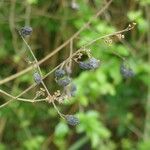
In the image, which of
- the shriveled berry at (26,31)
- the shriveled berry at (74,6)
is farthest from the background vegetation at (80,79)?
the shriveled berry at (26,31)

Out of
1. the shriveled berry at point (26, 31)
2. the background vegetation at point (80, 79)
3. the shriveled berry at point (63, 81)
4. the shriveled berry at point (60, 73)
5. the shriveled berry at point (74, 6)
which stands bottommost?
the background vegetation at point (80, 79)

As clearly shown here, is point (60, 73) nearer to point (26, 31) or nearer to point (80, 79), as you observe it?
point (26, 31)

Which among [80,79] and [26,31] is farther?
[80,79]

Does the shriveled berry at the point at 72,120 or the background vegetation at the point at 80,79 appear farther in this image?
the background vegetation at the point at 80,79

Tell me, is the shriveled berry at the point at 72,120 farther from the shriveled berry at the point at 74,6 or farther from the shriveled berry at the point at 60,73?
the shriveled berry at the point at 74,6

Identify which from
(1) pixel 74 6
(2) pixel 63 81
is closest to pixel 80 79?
(1) pixel 74 6

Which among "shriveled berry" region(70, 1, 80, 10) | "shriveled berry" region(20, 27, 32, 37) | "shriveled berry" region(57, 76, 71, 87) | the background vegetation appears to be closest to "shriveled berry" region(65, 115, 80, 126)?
"shriveled berry" region(57, 76, 71, 87)

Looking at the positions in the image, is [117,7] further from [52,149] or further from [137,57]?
[52,149]

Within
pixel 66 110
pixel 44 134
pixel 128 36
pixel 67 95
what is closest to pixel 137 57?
pixel 128 36

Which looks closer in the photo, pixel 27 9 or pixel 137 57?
pixel 27 9
